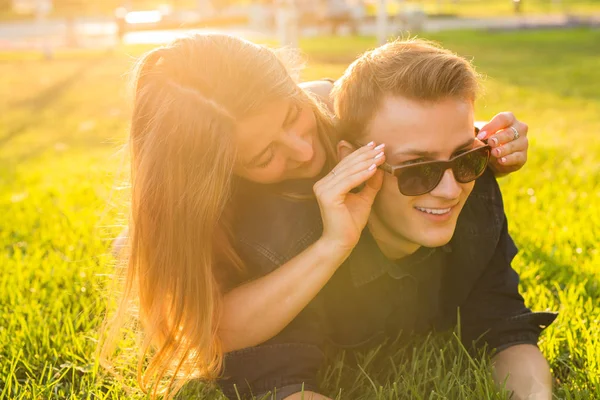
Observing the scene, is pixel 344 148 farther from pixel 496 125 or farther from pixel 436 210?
pixel 496 125

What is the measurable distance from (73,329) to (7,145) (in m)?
6.31

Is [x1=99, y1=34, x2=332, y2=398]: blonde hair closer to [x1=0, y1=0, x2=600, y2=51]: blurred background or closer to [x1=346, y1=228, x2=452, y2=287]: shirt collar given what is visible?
[x1=346, y1=228, x2=452, y2=287]: shirt collar

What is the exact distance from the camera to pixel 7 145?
9.10 meters

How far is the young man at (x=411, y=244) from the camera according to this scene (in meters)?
2.63

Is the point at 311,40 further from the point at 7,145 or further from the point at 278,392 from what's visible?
the point at 278,392

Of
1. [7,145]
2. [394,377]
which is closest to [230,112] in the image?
[394,377]

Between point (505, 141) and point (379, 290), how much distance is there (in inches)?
30.7

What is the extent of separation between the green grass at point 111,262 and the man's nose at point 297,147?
752 millimetres

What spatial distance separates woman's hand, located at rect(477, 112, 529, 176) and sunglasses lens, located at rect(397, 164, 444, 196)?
40cm

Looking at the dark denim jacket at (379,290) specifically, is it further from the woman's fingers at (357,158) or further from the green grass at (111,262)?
the woman's fingers at (357,158)

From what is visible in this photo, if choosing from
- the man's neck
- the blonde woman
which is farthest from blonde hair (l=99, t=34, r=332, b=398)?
the man's neck

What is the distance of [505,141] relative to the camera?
289cm

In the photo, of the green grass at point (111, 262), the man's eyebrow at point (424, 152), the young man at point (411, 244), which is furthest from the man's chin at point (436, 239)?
the green grass at point (111, 262)

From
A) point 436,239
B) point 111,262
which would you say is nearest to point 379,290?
point 436,239
